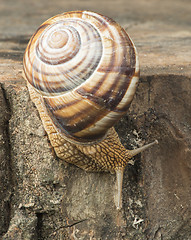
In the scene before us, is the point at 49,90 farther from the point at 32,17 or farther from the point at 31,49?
the point at 32,17

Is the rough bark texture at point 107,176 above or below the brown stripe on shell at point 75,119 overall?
below

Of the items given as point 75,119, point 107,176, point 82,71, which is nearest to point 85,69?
point 82,71

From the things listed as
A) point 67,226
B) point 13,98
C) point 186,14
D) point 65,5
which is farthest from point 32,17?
point 67,226

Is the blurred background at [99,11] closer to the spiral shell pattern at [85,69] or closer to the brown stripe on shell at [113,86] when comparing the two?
the spiral shell pattern at [85,69]

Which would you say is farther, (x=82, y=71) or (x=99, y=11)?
(x=99, y=11)

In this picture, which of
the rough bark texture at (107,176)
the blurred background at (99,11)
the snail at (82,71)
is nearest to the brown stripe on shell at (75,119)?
the snail at (82,71)

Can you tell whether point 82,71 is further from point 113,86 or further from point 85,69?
point 113,86
